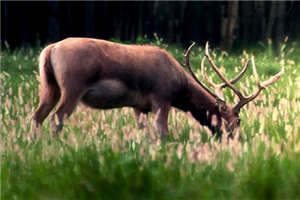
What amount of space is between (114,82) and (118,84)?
6 centimetres

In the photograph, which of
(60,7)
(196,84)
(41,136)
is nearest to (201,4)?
(60,7)

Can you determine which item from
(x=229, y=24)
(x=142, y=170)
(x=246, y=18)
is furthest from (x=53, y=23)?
(x=142, y=170)

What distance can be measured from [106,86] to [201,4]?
61.5ft

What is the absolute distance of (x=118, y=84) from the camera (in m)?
5.93

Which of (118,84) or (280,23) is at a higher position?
(280,23)

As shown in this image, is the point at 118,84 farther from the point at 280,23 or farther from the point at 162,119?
the point at 280,23

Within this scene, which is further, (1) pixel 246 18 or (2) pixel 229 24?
(1) pixel 246 18

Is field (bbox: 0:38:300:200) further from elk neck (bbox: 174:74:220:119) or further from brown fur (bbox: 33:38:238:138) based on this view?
elk neck (bbox: 174:74:220:119)

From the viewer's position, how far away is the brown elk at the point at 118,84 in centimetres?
566

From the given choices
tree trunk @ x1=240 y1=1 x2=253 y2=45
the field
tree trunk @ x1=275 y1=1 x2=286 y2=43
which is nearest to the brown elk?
the field

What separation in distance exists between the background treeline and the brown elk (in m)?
11.3

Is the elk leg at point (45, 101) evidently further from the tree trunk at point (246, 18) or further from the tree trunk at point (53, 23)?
the tree trunk at point (246, 18)

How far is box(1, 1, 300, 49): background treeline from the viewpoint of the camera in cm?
1961

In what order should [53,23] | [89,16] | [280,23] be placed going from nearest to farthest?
[280,23]
[53,23]
[89,16]
